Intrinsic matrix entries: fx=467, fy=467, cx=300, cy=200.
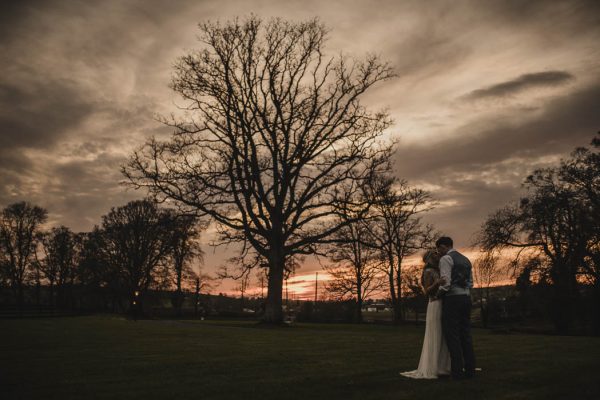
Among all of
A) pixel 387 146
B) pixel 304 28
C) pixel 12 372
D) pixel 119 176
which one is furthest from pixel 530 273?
pixel 12 372

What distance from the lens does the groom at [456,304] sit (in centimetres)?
773

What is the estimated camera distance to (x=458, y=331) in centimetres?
786

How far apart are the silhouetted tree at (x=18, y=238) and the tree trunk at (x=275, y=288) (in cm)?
4583

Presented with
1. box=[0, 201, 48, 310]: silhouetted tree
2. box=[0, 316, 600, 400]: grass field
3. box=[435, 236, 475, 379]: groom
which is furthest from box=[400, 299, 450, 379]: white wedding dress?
box=[0, 201, 48, 310]: silhouetted tree

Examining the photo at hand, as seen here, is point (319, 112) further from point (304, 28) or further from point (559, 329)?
point (559, 329)

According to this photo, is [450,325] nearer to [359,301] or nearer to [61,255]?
[359,301]

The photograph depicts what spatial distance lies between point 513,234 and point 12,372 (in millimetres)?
36837

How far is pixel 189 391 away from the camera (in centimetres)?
633

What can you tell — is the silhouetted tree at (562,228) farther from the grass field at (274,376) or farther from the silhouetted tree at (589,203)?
the grass field at (274,376)

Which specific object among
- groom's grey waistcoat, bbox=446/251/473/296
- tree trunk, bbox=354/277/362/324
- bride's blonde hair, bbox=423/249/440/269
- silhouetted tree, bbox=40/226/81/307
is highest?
silhouetted tree, bbox=40/226/81/307

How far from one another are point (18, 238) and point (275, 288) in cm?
4805

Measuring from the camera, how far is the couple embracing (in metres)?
7.70

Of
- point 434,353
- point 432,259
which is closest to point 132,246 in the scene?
point 432,259

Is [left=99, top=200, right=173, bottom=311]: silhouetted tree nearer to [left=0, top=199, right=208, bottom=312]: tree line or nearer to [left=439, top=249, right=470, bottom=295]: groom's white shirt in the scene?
[left=0, top=199, right=208, bottom=312]: tree line
